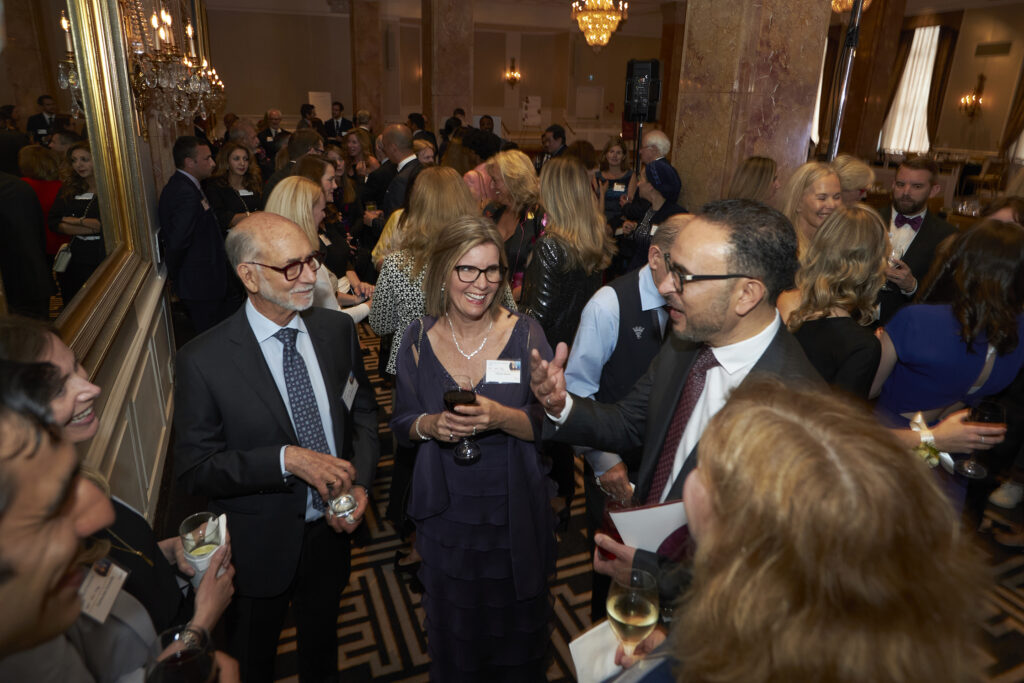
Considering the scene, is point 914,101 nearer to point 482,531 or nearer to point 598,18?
point 598,18

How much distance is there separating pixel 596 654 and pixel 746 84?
4.15 meters

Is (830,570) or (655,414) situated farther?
(655,414)

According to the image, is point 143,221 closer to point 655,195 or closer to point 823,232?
point 655,195

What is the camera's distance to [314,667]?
2.26 meters

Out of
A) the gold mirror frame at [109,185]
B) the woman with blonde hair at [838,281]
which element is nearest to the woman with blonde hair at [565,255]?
the woman with blonde hair at [838,281]

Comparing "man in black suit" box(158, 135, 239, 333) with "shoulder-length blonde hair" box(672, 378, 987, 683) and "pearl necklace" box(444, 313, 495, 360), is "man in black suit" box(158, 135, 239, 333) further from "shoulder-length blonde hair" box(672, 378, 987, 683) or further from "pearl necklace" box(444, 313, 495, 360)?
"shoulder-length blonde hair" box(672, 378, 987, 683)

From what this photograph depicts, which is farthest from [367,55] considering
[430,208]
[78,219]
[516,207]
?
[78,219]

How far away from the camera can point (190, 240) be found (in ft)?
15.4

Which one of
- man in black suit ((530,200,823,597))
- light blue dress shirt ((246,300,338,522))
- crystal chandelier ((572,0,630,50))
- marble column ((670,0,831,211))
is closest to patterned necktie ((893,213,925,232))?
marble column ((670,0,831,211))

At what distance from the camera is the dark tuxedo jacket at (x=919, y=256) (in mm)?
3695

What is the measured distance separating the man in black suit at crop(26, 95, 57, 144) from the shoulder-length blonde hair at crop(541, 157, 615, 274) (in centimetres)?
212

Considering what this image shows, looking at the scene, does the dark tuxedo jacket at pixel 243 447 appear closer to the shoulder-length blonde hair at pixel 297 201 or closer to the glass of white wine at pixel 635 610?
the glass of white wine at pixel 635 610

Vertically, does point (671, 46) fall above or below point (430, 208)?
above

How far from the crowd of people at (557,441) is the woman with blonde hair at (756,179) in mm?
514
